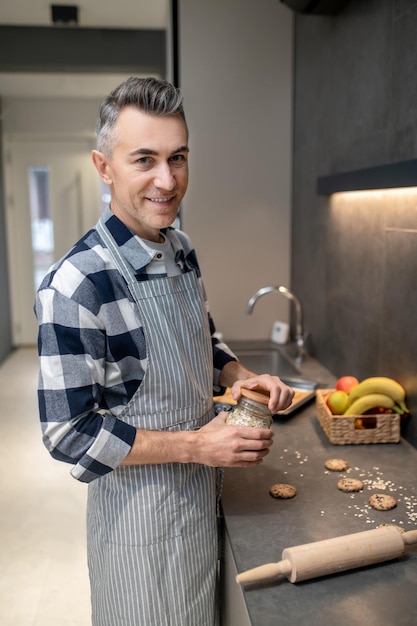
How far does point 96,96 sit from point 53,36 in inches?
80.4

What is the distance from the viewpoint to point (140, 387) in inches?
45.4

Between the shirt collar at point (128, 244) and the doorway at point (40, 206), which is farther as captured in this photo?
the doorway at point (40, 206)

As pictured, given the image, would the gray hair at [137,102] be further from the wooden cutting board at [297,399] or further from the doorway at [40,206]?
the doorway at [40,206]

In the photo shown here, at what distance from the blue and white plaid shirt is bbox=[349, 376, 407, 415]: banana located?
800mm

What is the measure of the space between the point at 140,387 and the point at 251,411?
0.22m

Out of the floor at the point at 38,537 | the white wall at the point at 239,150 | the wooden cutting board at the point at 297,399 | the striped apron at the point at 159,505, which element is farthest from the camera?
the white wall at the point at 239,150

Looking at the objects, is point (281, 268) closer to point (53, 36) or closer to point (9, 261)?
point (53, 36)

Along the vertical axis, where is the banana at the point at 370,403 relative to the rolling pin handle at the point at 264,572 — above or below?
above

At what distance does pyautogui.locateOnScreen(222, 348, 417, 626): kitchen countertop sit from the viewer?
96cm

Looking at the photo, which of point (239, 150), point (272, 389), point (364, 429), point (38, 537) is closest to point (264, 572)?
point (272, 389)

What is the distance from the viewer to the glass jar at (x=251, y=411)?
1.17 meters

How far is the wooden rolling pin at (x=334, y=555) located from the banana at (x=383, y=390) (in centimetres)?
61

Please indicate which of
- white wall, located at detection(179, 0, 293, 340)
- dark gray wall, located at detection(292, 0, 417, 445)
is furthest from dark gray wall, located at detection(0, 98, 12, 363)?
dark gray wall, located at detection(292, 0, 417, 445)

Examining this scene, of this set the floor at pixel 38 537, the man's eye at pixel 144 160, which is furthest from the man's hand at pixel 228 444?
the floor at pixel 38 537
